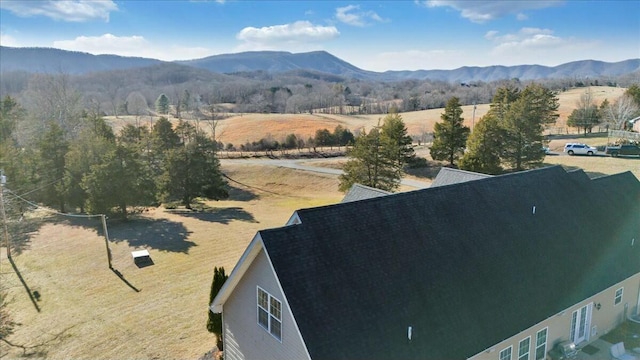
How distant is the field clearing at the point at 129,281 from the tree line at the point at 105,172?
2.32 m

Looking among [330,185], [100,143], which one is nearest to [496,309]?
[100,143]

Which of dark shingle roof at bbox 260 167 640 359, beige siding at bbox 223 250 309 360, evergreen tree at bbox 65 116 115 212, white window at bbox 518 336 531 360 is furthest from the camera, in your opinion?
evergreen tree at bbox 65 116 115 212

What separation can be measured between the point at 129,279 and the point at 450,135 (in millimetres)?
43687

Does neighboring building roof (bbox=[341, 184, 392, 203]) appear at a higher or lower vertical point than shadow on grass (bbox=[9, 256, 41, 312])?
higher

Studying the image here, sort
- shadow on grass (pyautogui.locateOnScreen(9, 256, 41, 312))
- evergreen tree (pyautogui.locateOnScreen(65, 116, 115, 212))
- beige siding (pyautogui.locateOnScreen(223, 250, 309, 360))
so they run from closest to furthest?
beige siding (pyautogui.locateOnScreen(223, 250, 309, 360)), shadow on grass (pyautogui.locateOnScreen(9, 256, 41, 312)), evergreen tree (pyautogui.locateOnScreen(65, 116, 115, 212))

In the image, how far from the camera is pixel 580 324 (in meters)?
15.3

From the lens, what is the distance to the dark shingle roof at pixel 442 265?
9766 mm

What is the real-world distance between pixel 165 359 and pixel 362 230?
35.9 ft

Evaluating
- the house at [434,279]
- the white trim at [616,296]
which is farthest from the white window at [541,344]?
the white trim at [616,296]

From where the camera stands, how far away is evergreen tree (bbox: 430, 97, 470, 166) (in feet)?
181

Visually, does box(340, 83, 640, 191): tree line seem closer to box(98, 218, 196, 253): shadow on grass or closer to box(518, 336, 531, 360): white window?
box(98, 218, 196, 253): shadow on grass

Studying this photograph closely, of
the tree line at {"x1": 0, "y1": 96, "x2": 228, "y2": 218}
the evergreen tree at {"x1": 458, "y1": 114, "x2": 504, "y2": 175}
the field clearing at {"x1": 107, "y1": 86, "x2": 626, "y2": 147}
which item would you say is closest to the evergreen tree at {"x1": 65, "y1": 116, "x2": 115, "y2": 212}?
the tree line at {"x1": 0, "y1": 96, "x2": 228, "y2": 218}

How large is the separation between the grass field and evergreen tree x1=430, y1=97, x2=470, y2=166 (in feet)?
50.5

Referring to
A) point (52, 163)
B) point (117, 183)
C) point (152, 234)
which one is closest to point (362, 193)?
point (152, 234)
